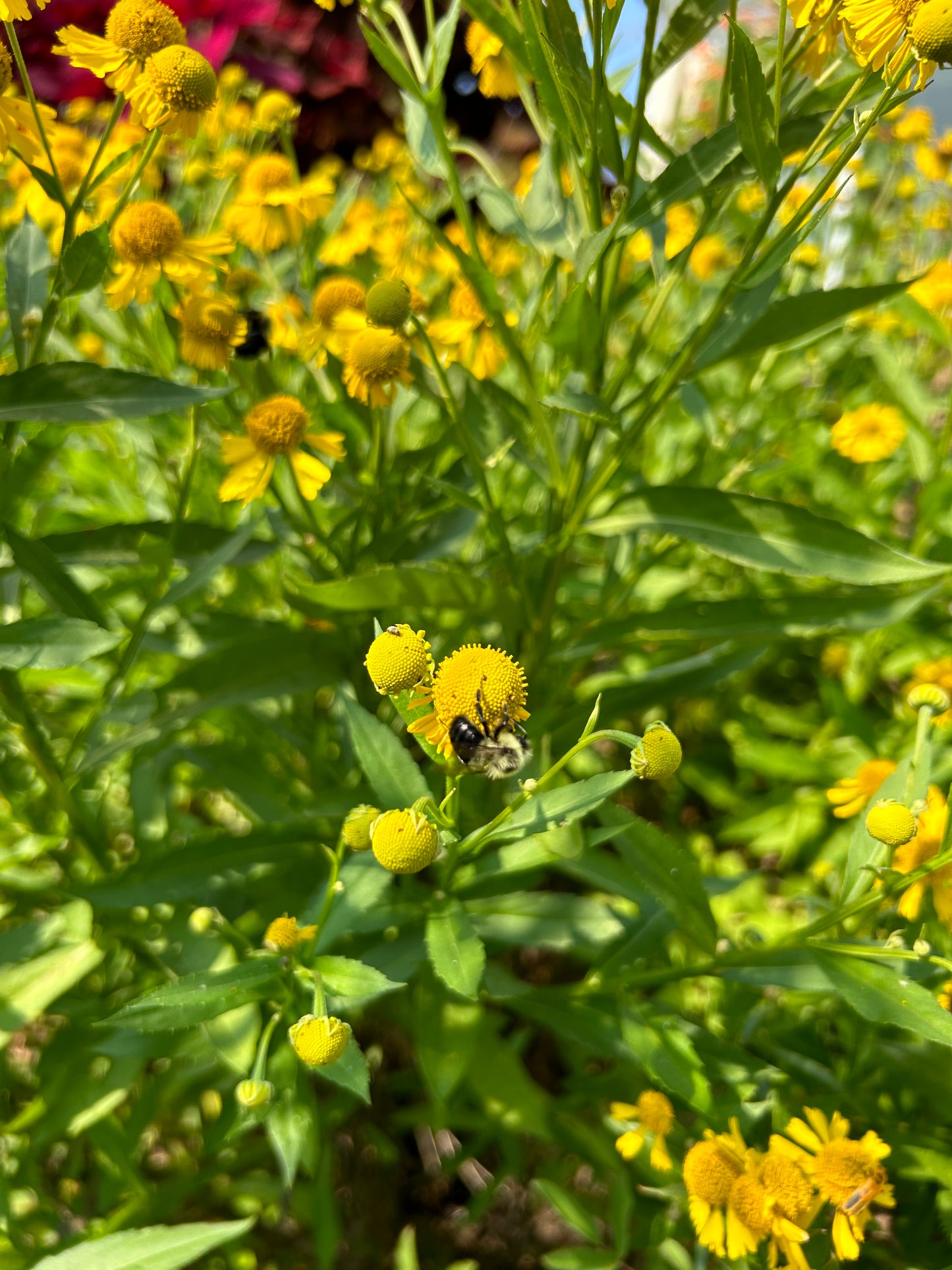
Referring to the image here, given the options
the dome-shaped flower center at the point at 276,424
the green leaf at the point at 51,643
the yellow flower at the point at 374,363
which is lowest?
the green leaf at the point at 51,643

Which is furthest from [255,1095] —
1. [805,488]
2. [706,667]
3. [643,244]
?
[805,488]

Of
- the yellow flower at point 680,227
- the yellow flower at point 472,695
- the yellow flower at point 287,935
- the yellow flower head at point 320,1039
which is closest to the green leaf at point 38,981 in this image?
the yellow flower at point 287,935

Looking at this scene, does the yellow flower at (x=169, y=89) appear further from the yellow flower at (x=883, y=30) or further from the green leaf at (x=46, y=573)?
the yellow flower at (x=883, y=30)

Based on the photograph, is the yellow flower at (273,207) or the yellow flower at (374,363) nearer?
the yellow flower at (374,363)

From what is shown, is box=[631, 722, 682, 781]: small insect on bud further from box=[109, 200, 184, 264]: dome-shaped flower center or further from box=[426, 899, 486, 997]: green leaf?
box=[109, 200, 184, 264]: dome-shaped flower center

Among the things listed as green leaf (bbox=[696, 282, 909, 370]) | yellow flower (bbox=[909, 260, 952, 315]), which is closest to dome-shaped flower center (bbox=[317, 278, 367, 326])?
green leaf (bbox=[696, 282, 909, 370])

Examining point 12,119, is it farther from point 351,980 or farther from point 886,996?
point 886,996
